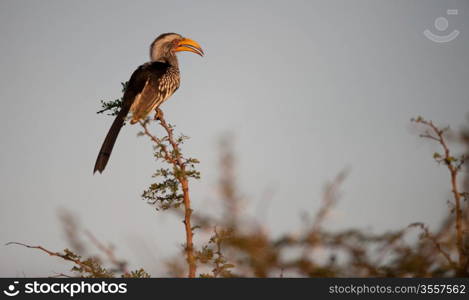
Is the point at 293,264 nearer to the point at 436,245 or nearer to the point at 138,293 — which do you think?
the point at 436,245

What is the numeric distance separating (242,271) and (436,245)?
96 centimetres

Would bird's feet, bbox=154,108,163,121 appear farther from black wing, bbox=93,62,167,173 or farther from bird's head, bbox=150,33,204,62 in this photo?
bird's head, bbox=150,33,204,62

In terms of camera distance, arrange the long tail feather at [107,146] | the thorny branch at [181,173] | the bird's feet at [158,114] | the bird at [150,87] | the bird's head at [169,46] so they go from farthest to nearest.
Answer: the bird's head at [169,46] → the bird's feet at [158,114] → the bird at [150,87] → the long tail feather at [107,146] → the thorny branch at [181,173]

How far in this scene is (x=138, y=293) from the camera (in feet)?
12.6

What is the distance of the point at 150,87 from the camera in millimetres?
7289

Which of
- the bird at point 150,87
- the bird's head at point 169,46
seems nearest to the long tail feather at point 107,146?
the bird at point 150,87

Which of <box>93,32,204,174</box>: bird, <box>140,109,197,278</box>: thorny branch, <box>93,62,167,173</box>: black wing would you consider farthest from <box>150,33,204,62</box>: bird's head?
<box>140,109,197,278</box>: thorny branch

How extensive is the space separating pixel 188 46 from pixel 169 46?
45cm

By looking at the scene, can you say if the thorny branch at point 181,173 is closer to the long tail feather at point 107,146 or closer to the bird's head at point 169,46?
the long tail feather at point 107,146

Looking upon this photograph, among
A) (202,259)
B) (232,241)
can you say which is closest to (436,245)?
(232,241)

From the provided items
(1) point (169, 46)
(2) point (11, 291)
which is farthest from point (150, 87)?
(2) point (11, 291)

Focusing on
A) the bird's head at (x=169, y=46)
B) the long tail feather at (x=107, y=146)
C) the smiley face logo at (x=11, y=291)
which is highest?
the bird's head at (x=169, y=46)

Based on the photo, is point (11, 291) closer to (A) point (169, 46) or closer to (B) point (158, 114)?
(B) point (158, 114)

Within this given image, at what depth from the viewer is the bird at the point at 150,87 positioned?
639 centimetres
